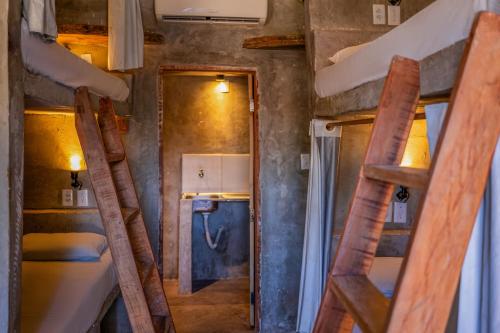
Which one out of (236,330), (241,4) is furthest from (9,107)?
(236,330)

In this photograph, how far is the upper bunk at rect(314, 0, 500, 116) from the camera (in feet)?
4.50

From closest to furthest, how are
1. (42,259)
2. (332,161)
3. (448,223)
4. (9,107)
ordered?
(448,223) < (9,107) < (332,161) < (42,259)

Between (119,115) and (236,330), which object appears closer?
(119,115)

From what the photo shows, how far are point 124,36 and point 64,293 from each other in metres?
1.64

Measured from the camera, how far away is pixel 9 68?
1500 mm

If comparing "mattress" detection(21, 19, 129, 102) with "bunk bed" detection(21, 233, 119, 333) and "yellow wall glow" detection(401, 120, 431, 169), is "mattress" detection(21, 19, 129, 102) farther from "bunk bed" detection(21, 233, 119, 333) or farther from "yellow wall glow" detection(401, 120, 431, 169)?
"yellow wall glow" detection(401, 120, 431, 169)

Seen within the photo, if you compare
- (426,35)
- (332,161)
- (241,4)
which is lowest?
(332,161)

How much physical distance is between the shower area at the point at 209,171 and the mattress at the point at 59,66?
252cm

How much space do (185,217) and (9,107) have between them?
332 centimetres

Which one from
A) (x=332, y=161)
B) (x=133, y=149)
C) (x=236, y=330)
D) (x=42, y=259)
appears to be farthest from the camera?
(x=236, y=330)

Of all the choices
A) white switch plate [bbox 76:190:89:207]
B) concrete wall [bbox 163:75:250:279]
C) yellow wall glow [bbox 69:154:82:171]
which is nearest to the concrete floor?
concrete wall [bbox 163:75:250:279]

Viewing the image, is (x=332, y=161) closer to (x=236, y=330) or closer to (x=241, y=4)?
(x=241, y=4)

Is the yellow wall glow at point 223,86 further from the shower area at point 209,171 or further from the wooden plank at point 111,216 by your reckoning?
the wooden plank at point 111,216

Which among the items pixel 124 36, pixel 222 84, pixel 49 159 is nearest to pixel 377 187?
pixel 124 36
